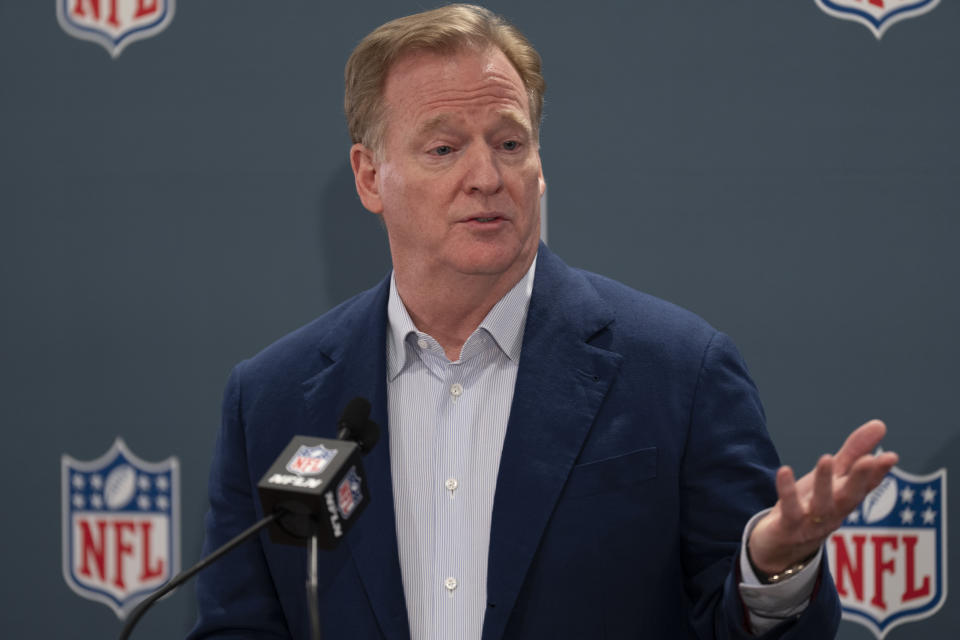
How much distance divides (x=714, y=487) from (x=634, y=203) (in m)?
1.01

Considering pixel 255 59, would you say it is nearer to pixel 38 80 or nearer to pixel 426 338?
pixel 38 80

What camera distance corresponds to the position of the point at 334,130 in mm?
2473

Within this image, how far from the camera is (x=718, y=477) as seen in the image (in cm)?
156

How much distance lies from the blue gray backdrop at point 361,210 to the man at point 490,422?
63cm

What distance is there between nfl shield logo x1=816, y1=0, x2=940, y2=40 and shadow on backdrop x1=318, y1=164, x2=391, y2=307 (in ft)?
4.09

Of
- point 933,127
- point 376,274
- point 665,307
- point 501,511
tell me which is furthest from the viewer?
point 376,274

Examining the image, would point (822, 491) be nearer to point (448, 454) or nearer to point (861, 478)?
point (861, 478)

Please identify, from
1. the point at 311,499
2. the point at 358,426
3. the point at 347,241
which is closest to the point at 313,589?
the point at 311,499

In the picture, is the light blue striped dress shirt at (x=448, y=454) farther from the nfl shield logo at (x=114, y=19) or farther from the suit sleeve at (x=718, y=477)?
the nfl shield logo at (x=114, y=19)

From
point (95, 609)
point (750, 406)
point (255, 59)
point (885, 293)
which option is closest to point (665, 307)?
point (750, 406)

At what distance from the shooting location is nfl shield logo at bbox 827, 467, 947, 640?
7.67ft

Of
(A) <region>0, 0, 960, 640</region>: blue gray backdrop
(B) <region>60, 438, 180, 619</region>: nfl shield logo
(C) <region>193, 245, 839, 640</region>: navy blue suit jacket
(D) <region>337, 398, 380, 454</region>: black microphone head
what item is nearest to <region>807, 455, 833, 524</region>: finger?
(C) <region>193, 245, 839, 640</region>: navy blue suit jacket

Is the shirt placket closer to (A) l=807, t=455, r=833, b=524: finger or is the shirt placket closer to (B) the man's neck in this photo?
(B) the man's neck

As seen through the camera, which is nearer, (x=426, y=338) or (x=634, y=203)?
(x=426, y=338)
